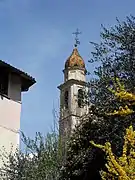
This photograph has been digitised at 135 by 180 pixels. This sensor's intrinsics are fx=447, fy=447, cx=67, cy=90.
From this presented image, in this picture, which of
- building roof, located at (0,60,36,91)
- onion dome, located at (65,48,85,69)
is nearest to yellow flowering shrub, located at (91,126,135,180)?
building roof, located at (0,60,36,91)

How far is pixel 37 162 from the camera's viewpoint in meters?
15.5

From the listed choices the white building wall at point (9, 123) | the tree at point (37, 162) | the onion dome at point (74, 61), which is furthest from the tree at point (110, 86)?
the onion dome at point (74, 61)

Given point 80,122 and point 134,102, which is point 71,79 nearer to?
point 80,122

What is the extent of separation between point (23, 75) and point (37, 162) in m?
7.68

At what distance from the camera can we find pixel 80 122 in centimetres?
1723

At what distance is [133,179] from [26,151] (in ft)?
30.8

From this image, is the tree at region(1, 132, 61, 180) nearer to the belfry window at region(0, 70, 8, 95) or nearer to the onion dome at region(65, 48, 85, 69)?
the belfry window at region(0, 70, 8, 95)

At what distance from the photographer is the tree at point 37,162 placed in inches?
589

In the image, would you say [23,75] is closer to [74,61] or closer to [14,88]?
[14,88]

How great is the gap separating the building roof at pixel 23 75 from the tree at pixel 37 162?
16.9 feet

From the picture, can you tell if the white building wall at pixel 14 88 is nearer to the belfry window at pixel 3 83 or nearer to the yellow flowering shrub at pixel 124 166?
the belfry window at pixel 3 83

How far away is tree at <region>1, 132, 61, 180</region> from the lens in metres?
15.0

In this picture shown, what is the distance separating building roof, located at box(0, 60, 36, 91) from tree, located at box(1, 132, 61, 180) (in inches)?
203

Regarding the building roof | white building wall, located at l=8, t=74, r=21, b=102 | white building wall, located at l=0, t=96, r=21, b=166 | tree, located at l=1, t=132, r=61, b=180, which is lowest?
tree, located at l=1, t=132, r=61, b=180
